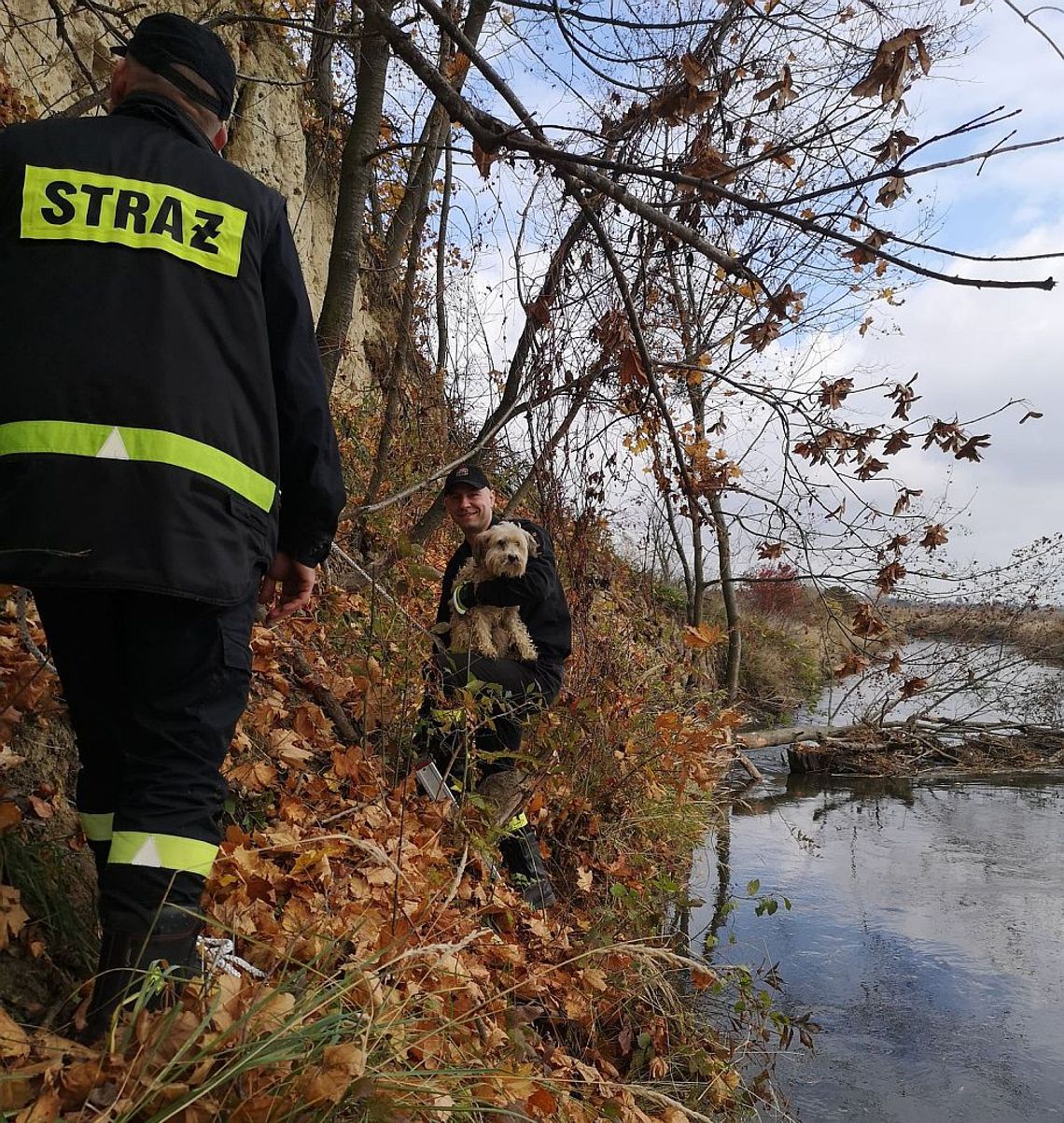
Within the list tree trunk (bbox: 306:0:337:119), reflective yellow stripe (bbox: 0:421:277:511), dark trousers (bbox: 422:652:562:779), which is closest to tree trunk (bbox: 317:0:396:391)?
tree trunk (bbox: 306:0:337:119)

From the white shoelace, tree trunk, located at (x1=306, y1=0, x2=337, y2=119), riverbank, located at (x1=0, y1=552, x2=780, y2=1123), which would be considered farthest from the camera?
tree trunk, located at (x1=306, y1=0, x2=337, y2=119)

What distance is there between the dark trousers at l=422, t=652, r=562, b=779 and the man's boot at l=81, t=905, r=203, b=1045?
2.14 metres

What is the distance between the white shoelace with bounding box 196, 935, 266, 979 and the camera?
6.34 ft

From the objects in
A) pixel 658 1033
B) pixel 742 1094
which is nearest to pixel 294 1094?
pixel 658 1033

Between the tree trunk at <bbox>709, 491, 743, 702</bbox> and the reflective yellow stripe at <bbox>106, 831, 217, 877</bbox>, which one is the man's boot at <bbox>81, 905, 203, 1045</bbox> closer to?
the reflective yellow stripe at <bbox>106, 831, 217, 877</bbox>

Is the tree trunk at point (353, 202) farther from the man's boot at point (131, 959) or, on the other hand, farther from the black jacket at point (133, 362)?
the man's boot at point (131, 959)

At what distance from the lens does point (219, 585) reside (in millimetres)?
1818

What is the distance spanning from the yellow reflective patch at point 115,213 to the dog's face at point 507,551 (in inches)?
110

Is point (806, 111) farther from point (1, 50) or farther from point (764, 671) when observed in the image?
point (764, 671)

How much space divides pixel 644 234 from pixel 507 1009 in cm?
294

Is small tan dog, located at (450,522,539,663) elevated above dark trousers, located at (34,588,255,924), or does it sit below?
above

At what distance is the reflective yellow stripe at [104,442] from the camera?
1737 millimetres

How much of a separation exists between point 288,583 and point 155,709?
528 millimetres

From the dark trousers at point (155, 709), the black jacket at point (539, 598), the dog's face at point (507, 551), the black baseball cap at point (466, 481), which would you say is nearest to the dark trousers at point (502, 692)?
the black jacket at point (539, 598)
